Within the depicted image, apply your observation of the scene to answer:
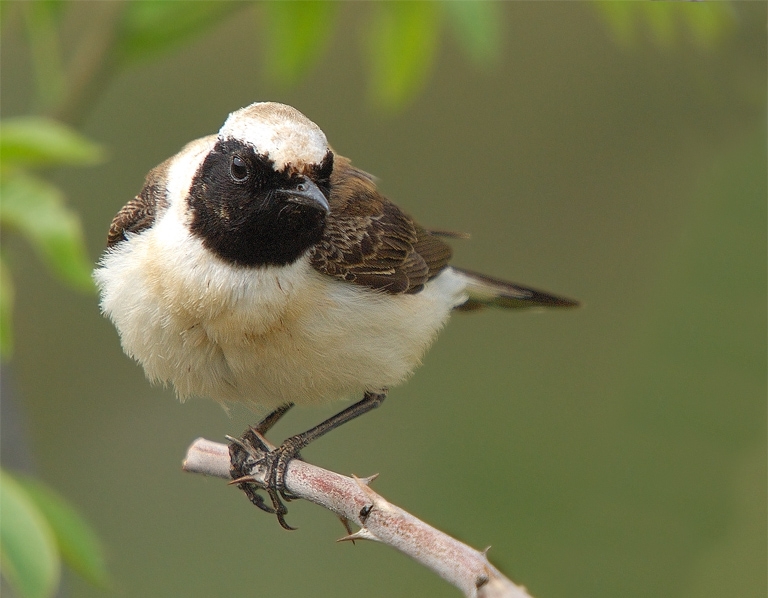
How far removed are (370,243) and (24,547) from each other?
150cm

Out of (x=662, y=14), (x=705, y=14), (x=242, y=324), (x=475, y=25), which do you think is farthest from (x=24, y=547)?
(x=705, y=14)

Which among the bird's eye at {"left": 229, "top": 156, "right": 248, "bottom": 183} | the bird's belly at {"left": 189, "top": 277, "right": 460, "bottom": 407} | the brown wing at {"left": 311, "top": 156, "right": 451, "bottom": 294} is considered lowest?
the bird's belly at {"left": 189, "top": 277, "right": 460, "bottom": 407}

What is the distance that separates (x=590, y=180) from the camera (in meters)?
6.83

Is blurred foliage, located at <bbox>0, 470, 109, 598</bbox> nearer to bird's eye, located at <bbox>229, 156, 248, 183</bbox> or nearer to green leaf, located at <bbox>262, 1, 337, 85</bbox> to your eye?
bird's eye, located at <bbox>229, 156, 248, 183</bbox>

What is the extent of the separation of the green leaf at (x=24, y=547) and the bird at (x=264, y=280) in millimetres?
702

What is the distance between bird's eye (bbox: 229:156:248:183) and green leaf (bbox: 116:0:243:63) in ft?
2.12

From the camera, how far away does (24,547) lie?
2.36 meters

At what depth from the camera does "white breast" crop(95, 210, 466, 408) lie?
2809 mm

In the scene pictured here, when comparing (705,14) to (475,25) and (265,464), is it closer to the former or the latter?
(475,25)

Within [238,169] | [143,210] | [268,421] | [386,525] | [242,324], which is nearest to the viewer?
[386,525]

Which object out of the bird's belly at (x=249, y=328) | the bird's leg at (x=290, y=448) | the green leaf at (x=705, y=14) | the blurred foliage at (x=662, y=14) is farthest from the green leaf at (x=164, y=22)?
the green leaf at (x=705, y=14)

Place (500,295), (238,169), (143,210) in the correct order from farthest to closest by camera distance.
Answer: (500,295) → (143,210) → (238,169)

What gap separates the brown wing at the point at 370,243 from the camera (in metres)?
3.10

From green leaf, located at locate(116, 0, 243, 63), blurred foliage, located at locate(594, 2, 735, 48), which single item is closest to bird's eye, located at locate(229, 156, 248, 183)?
green leaf, located at locate(116, 0, 243, 63)
